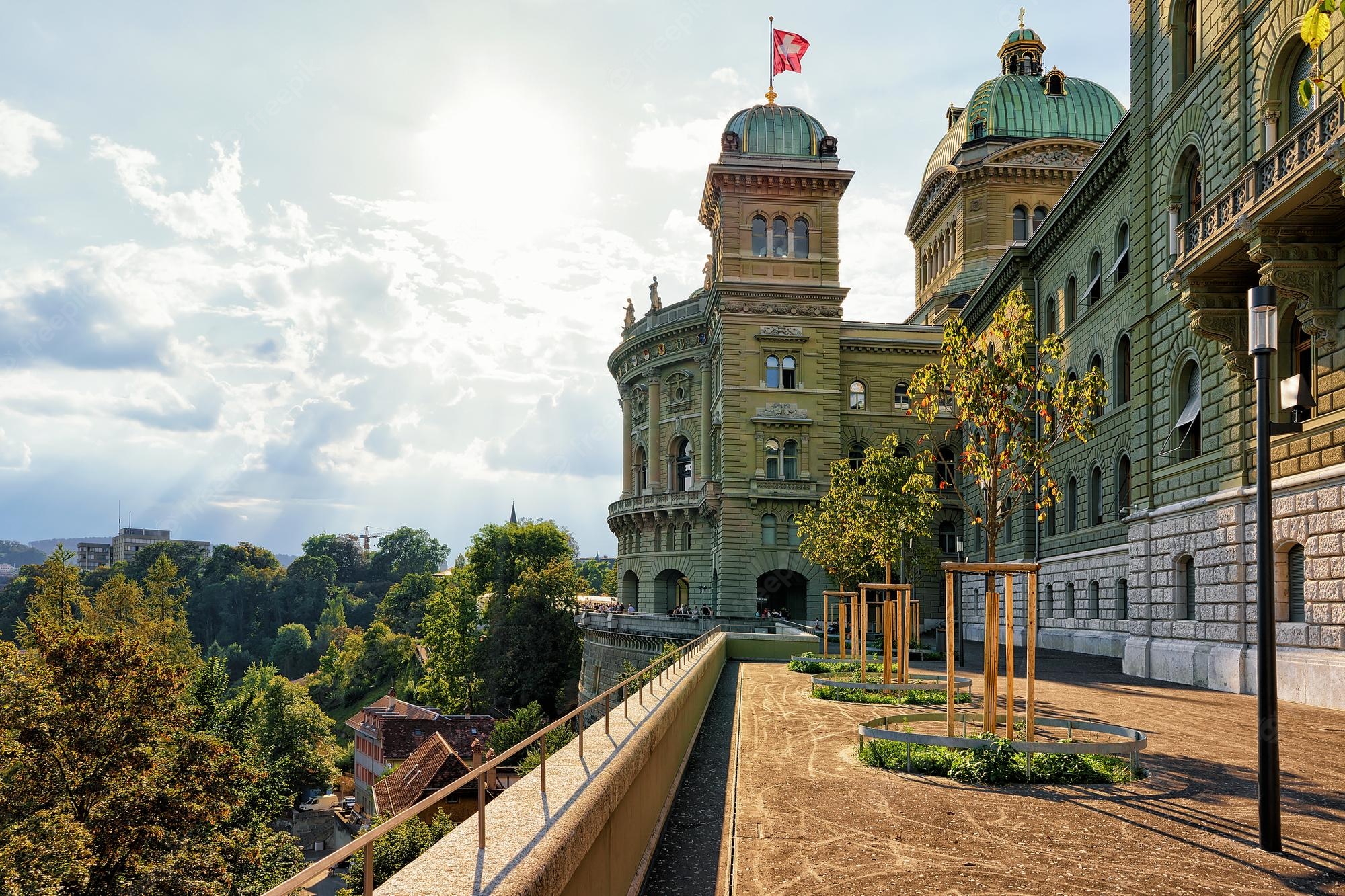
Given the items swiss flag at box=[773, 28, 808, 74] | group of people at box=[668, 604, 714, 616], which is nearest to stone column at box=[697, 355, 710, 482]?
group of people at box=[668, 604, 714, 616]

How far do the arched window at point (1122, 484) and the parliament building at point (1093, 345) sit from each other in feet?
0.34

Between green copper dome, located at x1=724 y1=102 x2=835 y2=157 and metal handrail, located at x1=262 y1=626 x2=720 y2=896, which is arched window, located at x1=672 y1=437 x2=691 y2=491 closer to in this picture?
green copper dome, located at x1=724 y1=102 x2=835 y2=157

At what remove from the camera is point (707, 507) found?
203 feet

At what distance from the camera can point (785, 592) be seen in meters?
62.7

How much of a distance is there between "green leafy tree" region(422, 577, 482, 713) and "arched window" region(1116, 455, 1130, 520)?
165 feet

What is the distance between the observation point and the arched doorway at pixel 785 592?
200 feet

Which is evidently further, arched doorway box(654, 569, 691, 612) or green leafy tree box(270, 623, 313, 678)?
green leafy tree box(270, 623, 313, 678)

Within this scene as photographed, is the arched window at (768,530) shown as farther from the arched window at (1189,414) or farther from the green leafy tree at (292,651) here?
the green leafy tree at (292,651)

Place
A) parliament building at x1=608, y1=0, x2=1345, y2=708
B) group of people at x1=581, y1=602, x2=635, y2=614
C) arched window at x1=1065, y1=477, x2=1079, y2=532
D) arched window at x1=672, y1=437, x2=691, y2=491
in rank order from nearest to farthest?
parliament building at x1=608, y1=0, x2=1345, y2=708 → arched window at x1=1065, y1=477, x2=1079, y2=532 → group of people at x1=581, y1=602, x2=635, y2=614 → arched window at x1=672, y1=437, x2=691, y2=491

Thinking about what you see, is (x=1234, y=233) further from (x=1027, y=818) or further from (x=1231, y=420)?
(x=1027, y=818)

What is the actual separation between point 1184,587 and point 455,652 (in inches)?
2362

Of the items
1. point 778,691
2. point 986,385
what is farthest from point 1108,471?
point 986,385

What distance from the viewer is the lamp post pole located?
8.83 metres

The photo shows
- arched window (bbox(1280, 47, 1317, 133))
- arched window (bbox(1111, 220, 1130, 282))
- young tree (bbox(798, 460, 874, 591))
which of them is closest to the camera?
arched window (bbox(1280, 47, 1317, 133))
